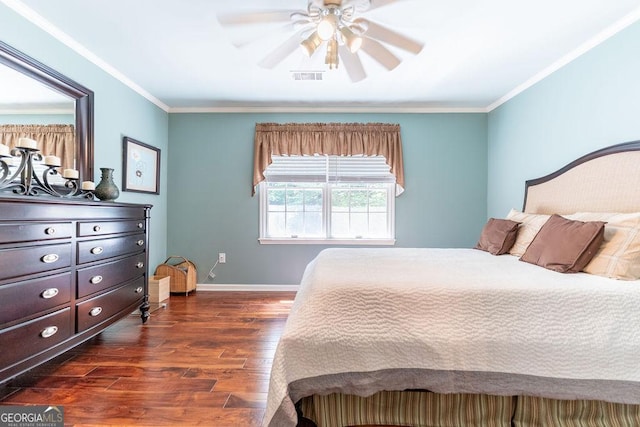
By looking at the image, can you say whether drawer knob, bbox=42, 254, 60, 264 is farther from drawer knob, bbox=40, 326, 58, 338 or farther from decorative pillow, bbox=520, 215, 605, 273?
decorative pillow, bbox=520, 215, 605, 273

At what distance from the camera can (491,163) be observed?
365cm

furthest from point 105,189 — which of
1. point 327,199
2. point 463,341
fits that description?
point 463,341

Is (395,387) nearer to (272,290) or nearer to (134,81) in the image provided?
(272,290)

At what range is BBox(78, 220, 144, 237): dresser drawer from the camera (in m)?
1.92

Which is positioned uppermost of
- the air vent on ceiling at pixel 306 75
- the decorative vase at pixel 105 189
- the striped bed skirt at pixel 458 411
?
the air vent on ceiling at pixel 306 75

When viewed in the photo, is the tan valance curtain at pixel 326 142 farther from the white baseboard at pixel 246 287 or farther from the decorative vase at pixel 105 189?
the decorative vase at pixel 105 189

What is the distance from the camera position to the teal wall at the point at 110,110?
6.56ft

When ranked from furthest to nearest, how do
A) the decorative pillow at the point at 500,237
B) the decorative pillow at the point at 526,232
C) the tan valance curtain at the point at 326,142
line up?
the tan valance curtain at the point at 326,142 → the decorative pillow at the point at 500,237 → the decorative pillow at the point at 526,232

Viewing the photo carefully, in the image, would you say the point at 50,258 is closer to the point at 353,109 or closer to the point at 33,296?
the point at 33,296

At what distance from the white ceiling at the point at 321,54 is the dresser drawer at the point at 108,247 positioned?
1.55m

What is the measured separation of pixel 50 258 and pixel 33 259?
0.09 m

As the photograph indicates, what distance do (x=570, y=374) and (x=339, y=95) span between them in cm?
302

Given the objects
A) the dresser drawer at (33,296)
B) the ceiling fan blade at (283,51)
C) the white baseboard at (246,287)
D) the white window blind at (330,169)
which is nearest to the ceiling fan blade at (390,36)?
the ceiling fan blade at (283,51)

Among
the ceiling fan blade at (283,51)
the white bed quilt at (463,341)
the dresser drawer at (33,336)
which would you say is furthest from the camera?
the ceiling fan blade at (283,51)
